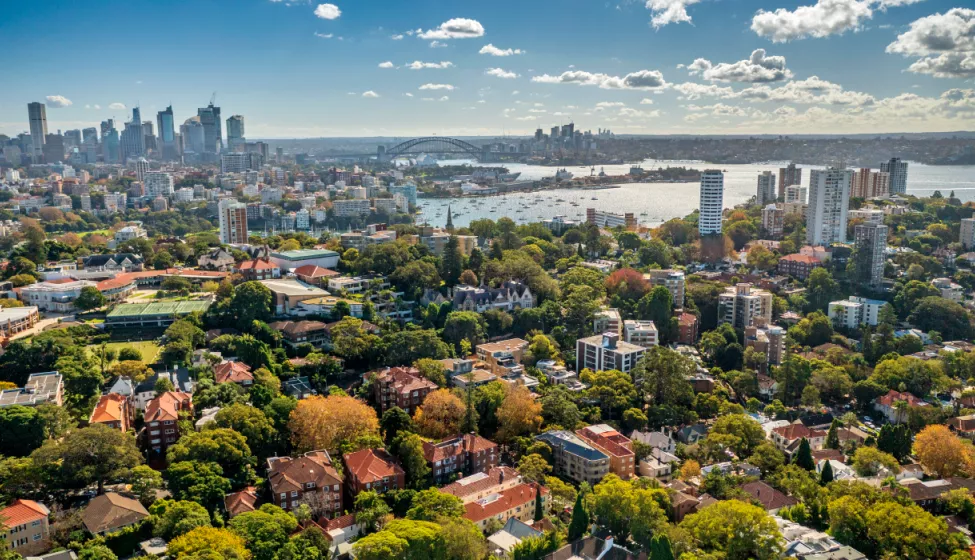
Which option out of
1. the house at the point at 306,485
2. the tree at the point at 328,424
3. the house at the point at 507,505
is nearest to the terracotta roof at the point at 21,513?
the house at the point at 306,485

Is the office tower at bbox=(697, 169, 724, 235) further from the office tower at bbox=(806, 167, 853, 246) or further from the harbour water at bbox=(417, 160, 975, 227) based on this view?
the harbour water at bbox=(417, 160, 975, 227)

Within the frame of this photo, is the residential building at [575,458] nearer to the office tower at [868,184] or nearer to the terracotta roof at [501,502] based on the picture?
the terracotta roof at [501,502]

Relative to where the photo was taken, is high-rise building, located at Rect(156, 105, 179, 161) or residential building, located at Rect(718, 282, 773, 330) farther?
high-rise building, located at Rect(156, 105, 179, 161)

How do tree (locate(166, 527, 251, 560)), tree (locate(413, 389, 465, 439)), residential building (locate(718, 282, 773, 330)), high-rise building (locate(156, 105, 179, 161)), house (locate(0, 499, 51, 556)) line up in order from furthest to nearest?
high-rise building (locate(156, 105, 179, 161)) → residential building (locate(718, 282, 773, 330)) → tree (locate(413, 389, 465, 439)) → house (locate(0, 499, 51, 556)) → tree (locate(166, 527, 251, 560))

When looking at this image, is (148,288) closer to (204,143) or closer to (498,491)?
(498,491)

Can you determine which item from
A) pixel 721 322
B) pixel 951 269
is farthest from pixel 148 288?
pixel 951 269

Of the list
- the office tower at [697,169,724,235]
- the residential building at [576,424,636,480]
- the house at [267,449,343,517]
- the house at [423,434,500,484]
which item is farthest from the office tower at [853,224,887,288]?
the house at [267,449,343,517]
